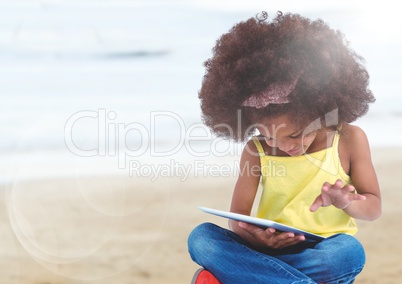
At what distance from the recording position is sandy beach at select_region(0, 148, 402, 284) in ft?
13.4

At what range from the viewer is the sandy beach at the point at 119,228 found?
407cm

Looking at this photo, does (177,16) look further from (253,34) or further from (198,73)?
(253,34)

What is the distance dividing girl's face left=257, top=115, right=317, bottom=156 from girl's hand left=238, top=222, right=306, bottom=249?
29cm

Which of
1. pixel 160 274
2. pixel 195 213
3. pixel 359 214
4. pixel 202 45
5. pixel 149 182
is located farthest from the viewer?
pixel 202 45

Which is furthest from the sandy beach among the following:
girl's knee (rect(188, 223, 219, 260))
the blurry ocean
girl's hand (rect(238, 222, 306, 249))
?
girl's hand (rect(238, 222, 306, 249))

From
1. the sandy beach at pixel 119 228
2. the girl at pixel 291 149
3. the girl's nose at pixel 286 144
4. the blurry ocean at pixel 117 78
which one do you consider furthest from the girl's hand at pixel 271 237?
the blurry ocean at pixel 117 78

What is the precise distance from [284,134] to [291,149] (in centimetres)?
9

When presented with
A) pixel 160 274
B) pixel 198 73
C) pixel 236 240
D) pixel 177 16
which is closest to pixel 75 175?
pixel 160 274

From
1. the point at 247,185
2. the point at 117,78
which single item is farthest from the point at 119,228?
the point at 117,78

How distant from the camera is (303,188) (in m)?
2.56

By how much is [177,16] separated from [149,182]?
24.4 ft

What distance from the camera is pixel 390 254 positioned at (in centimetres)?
427

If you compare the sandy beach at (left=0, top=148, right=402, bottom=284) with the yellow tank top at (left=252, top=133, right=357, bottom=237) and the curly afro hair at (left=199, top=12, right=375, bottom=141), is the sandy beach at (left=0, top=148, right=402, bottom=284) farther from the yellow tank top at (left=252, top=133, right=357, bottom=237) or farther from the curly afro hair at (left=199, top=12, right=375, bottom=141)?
the curly afro hair at (left=199, top=12, right=375, bottom=141)

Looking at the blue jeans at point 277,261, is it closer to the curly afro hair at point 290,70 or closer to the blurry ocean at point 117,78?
the curly afro hair at point 290,70
